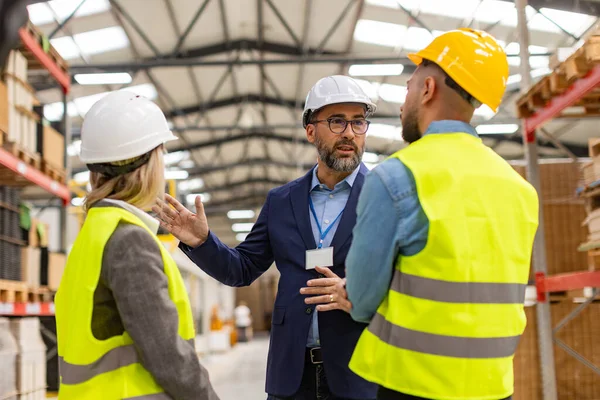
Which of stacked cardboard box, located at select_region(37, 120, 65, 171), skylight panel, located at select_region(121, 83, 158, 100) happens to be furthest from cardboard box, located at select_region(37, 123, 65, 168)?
skylight panel, located at select_region(121, 83, 158, 100)

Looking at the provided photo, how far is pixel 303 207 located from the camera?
2.98 meters

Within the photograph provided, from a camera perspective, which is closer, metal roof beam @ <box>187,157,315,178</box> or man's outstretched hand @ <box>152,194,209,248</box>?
man's outstretched hand @ <box>152,194,209,248</box>

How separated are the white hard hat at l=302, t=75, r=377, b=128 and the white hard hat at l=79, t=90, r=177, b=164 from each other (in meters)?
0.97

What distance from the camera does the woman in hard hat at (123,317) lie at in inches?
73.5

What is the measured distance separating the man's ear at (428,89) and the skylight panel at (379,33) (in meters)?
11.6

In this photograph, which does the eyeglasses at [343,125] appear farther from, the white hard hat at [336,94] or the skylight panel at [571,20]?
the skylight panel at [571,20]

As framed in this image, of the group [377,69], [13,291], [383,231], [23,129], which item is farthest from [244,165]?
[383,231]

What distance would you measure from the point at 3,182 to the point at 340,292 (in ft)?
18.0

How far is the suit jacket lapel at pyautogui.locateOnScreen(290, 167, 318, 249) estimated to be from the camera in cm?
288

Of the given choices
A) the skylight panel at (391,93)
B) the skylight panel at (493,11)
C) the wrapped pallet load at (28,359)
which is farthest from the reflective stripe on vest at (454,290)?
the skylight panel at (391,93)

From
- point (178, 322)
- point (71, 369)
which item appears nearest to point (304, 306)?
point (178, 322)

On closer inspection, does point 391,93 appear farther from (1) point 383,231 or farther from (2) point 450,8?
(1) point 383,231

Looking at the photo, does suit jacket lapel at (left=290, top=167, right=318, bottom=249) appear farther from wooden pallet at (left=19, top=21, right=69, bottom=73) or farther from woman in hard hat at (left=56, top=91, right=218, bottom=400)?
wooden pallet at (left=19, top=21, right=69, bottom=73)

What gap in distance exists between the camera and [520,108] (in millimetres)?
6344
